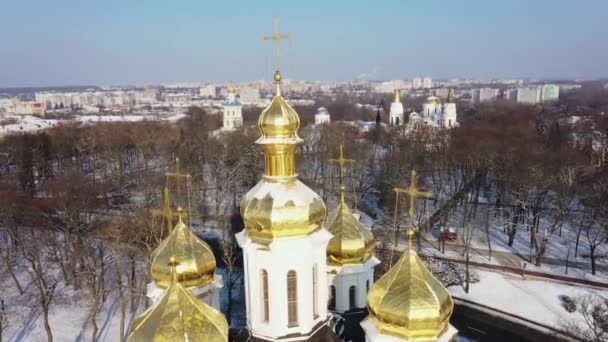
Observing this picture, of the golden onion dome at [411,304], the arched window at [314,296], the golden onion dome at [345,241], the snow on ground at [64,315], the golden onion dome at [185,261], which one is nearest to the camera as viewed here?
the golden onion dome at [411,304]

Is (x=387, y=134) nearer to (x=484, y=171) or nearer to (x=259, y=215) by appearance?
(x=484, y=171)

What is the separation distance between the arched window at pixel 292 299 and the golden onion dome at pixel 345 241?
3142mm

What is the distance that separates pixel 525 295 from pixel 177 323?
644 inches

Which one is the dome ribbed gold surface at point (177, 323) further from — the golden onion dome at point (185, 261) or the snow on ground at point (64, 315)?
the snow on ground at point (64, 315)

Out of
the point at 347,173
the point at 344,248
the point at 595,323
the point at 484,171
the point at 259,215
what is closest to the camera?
the point at 259,215

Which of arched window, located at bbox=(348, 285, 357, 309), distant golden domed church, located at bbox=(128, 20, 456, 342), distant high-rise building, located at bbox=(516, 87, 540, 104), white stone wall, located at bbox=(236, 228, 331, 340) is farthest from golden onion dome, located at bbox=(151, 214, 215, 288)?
distant high-rise building, located at bbox=(516, 87, 540, 104)

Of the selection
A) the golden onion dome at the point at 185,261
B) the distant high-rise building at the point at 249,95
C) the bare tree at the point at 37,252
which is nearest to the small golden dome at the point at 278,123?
the golden onion dome at the point at 185,261

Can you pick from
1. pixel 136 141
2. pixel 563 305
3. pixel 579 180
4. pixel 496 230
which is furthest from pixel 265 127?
pixel 136 141

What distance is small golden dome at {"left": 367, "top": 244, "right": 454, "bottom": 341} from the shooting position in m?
7.29

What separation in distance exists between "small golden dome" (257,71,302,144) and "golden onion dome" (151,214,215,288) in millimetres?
3327

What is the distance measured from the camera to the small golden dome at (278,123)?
775cm

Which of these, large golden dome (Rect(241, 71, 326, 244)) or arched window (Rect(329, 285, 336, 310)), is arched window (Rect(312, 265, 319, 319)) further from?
arched window (Rect(329, 285, 336, 310))

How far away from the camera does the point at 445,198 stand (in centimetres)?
3102

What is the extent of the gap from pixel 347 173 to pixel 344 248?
26302 millimetres
